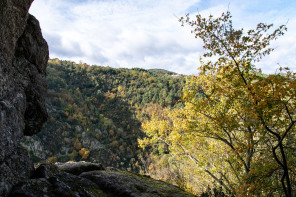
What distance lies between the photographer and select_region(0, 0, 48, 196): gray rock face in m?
3.76

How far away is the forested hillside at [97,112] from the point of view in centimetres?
5801

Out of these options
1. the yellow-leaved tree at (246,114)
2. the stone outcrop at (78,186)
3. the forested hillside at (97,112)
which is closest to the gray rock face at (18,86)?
the stone outcrop at (78,186)

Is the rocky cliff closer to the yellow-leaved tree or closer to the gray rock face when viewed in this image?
the gray rock face

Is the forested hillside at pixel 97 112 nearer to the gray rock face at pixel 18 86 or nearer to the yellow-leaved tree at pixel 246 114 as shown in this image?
the yellow-leaved tree at pixel 246 114

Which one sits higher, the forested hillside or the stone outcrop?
the forested hillside

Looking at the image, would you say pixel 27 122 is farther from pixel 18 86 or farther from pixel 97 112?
pixel 97 112

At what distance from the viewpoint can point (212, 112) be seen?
33.0 ft

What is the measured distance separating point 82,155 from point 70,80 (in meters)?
55.3

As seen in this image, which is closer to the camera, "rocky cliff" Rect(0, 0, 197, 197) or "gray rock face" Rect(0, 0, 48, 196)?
"rocky cliff" Rect(0, 0, 197, 197)

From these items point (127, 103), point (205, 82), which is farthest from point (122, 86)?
point (205, 82)

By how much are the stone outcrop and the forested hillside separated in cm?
3892

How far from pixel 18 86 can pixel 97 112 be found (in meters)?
82.5

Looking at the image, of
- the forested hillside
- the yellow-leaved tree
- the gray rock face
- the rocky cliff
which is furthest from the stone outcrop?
the forested hillside

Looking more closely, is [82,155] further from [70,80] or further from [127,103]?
[70,80]
